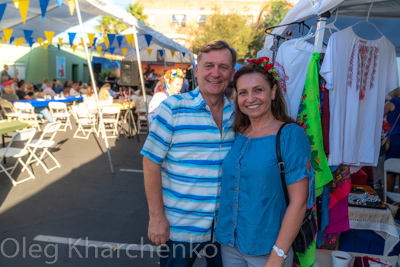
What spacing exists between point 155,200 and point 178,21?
35.1m

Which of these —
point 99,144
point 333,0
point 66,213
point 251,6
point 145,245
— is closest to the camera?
point 333,0

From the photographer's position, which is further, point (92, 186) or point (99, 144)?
point (99, 144)

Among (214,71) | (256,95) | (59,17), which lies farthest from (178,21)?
(256,95)

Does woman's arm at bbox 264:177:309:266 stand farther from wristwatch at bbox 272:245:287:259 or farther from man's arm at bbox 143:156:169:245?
man's arm at bbox 143:156:169:245

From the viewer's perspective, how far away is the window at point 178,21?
34.2m

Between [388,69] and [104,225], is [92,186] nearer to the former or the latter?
[104,225]

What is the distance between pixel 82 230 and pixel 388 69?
3502 mm

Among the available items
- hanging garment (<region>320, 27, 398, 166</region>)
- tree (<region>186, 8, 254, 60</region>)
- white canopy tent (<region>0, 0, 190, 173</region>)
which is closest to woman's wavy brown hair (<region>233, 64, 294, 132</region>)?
hanging garment (<region>320, 27, 398, 166</region>)

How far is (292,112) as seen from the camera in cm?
238

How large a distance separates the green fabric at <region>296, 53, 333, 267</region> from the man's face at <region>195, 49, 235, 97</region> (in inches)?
29.8

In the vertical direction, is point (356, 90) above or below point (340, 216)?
above

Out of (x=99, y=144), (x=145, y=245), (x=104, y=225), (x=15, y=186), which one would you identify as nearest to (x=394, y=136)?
(x=145, y=245)

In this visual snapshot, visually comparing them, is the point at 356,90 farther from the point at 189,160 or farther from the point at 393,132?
the point at 393,132

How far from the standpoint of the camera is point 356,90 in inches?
92.7
